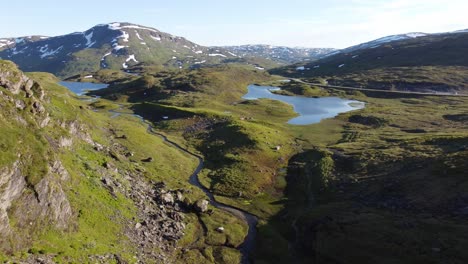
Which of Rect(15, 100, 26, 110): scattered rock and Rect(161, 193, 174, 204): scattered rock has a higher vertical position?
Rect(15, 100, 26, 110): scattered rock

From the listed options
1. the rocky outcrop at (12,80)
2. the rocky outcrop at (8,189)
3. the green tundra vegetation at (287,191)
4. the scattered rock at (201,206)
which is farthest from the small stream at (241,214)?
the rocky outcrop at (12,80)

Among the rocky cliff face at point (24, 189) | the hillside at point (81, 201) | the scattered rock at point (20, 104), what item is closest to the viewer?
the rocky cliff face at point (24, 189)

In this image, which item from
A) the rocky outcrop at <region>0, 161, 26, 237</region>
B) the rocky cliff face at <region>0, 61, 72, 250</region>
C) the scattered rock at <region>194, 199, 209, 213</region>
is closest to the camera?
the rocky outcrop at <region>0, 161, 26, 237</region>

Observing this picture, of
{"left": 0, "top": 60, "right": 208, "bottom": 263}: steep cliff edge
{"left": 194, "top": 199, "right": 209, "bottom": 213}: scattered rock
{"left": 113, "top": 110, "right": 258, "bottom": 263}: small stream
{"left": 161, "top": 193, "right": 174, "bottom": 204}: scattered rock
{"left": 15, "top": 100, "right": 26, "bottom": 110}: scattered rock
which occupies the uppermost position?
{"left": 15, "top": 100, "right": 26, "bottom": 110}: scattered rock

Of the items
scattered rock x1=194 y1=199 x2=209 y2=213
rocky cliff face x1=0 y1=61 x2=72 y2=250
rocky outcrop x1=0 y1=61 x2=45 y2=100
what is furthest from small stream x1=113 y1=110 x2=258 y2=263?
rocky outcrop x1=0 y1=61 x2=45 y2=100

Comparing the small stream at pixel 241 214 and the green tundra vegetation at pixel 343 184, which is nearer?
the green tundra vegetation at pixel 343 184

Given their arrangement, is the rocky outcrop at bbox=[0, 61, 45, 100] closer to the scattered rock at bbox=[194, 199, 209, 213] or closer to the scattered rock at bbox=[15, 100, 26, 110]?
the scattered rock at bbox=[15, 100, 26, 110]

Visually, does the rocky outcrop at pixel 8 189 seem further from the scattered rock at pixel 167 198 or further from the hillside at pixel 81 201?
the scattered rock at pixel 167 198

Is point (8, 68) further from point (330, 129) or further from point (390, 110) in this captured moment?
point (390, 110)
